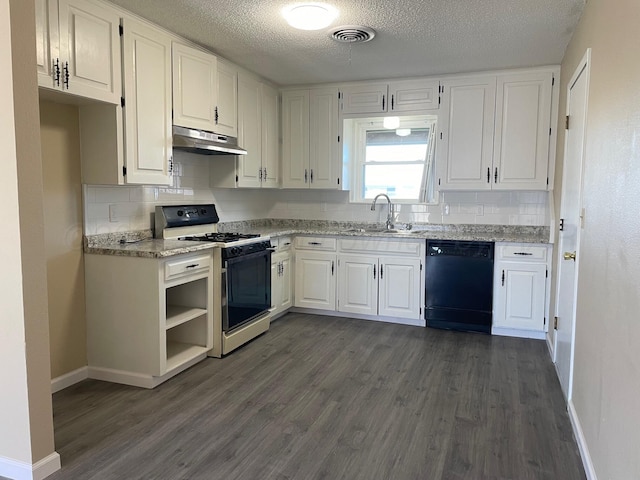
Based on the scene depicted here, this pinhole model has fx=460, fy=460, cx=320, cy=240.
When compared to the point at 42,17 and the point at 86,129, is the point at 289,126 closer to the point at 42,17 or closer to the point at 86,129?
the point at 86,129

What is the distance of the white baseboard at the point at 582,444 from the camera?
6.66 feet

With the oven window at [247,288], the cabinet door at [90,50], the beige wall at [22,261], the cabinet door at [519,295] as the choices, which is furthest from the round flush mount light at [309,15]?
the cabinet door at [519,295]

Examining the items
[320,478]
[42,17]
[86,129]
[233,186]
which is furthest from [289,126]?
[320,478]

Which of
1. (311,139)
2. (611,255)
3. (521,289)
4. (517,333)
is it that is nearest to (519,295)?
(521,289)

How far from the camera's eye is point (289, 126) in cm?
509

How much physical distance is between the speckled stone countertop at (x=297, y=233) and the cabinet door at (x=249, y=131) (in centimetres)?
56

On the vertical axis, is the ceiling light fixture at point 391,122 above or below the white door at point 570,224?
above

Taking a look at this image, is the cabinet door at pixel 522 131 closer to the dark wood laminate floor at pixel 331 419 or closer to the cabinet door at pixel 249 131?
the dark wood laminate floor at pixel 331 419

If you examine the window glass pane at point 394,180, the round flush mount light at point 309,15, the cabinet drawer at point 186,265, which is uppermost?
the round flush mount light at point 309,15

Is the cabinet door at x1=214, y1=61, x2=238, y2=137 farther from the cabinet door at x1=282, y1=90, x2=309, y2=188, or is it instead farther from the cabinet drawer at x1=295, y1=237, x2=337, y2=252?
the cabinet drawer at x1=295, y1=237, x2=337, y2=252

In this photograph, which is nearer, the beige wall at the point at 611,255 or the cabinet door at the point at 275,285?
the beige wall at the point at 611,255

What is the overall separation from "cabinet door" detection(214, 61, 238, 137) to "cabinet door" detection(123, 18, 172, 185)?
25.6 inches

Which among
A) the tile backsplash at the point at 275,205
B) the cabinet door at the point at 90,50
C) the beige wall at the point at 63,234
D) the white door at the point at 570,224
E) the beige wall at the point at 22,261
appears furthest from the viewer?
the tile backsplash at the point at 275,205

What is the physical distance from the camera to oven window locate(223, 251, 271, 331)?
3.60 m
